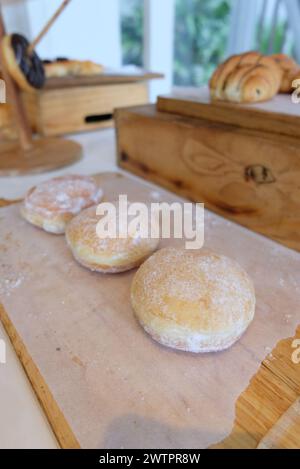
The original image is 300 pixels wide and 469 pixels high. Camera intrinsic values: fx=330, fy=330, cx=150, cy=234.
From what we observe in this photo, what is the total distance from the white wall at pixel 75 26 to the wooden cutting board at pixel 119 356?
4.94 feet

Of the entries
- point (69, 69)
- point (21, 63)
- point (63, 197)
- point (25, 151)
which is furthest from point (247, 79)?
point (69, 69)

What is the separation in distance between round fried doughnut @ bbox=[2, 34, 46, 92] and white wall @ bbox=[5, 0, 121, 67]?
886 millimetres

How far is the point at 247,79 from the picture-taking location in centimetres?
73

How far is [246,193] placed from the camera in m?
0.71

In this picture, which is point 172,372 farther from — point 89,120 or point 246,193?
point 89,120

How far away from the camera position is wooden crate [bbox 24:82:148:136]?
1.19 meters

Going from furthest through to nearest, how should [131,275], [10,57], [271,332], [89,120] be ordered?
1. [89,120]
2. [10,57]
3. [131,275]
4. [271,332]

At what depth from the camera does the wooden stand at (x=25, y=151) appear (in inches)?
38.5

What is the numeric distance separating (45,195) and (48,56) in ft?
4.64

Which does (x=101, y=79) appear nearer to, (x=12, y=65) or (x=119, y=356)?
(x=12, y=65)

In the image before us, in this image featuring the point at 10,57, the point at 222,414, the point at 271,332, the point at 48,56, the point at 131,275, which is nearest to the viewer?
the point at 222,414

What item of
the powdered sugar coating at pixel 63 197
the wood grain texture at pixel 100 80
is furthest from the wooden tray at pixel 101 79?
the powdered sugar coating at pixel 63 197

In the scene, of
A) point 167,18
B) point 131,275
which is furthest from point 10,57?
point 167,18

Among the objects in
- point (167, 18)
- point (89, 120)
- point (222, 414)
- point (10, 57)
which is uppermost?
point (167, 18)
